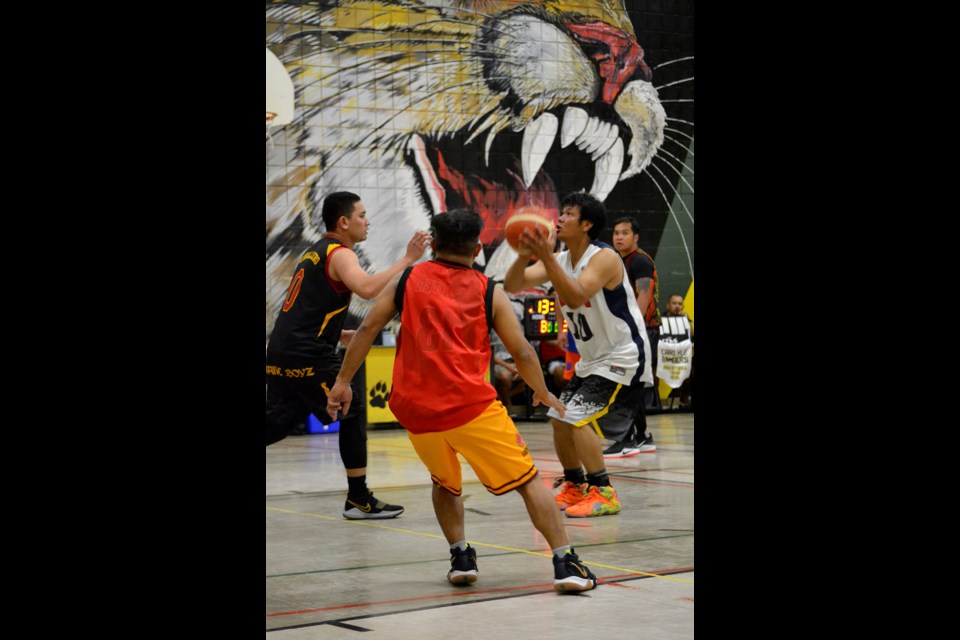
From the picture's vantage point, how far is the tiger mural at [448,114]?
14.4 metres

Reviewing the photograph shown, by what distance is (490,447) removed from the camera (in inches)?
190

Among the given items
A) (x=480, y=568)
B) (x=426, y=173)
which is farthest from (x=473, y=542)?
(x=426, y=173)

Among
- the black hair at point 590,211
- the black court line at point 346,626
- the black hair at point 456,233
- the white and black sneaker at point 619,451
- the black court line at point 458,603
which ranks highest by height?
the black hair at point 590,211

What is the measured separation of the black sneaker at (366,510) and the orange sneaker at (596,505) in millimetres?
1144

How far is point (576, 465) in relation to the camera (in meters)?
7.28

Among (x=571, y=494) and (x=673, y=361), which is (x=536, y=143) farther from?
(x=571, y=494)

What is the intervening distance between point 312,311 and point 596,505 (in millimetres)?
2121

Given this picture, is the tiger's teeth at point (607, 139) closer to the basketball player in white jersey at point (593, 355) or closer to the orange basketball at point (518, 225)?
the basketball player in white jersey at point (593, 355)

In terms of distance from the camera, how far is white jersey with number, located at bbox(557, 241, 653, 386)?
7.16 metres

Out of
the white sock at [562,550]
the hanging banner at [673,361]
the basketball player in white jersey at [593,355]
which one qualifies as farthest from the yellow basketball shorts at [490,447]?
the hanging banner at [673,361]
